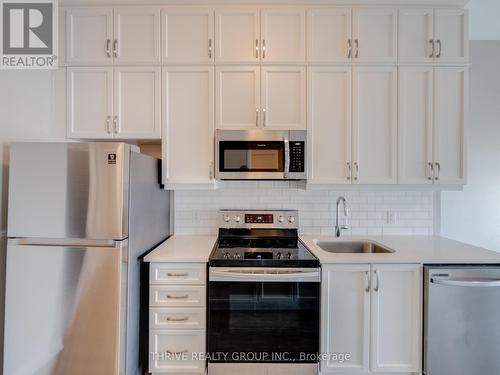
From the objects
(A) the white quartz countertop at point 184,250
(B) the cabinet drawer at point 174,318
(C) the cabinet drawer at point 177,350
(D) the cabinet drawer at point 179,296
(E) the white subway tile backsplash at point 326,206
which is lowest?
(C) the cabinet drawer at point 177,350

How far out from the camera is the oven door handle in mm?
1668

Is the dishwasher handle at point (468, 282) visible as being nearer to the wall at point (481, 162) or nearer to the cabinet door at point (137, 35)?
the wall at point (481, 162)

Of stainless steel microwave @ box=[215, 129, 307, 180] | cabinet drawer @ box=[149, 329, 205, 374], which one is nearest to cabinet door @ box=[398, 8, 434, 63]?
stainless steel microwave @ box=[215, 129, 307, 180]

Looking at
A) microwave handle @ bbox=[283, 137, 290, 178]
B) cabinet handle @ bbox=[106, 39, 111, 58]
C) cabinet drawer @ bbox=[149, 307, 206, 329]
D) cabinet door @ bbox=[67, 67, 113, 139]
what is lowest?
cabinet drawer @ bbox=[149, 307, 206, 329]

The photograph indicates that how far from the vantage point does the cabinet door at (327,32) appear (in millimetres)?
2055

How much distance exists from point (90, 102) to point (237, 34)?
126 centimetres

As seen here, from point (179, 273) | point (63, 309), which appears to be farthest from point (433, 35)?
point (63, 309)

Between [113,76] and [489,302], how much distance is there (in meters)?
3.05

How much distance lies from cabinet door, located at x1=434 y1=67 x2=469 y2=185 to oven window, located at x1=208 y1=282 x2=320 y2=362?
1397mm

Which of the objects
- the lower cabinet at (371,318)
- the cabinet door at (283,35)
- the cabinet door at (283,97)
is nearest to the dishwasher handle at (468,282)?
the lower cabinet at (371,318)

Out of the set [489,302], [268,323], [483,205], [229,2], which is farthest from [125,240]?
[483,205]

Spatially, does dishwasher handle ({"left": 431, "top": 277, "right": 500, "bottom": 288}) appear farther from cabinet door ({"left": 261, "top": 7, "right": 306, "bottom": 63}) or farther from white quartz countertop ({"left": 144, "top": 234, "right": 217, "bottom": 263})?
cabinet door ({"left": 261, "top": 7, "right": 306, "bottom": 63})

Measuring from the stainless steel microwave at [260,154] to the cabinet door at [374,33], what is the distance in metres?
0.79

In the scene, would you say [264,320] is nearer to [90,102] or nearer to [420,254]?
[420,254]
